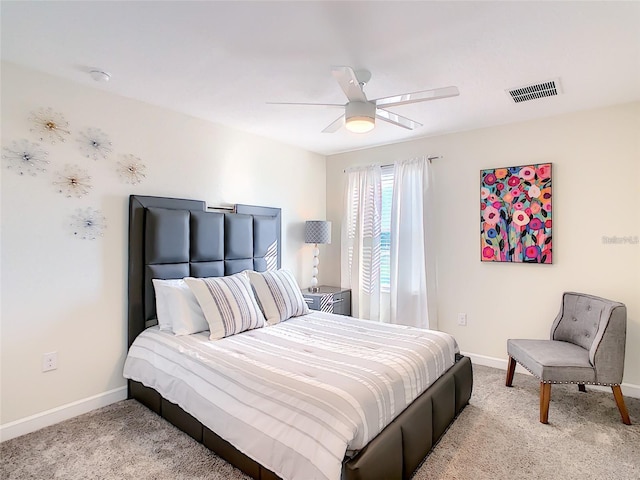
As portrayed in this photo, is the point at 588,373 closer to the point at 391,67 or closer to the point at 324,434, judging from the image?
the point at 324,434

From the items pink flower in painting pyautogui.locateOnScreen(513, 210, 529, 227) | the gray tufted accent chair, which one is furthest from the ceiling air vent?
the gray tufted accent chair

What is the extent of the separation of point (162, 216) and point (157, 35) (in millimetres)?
1380

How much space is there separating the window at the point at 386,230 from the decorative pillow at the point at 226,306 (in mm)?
1896

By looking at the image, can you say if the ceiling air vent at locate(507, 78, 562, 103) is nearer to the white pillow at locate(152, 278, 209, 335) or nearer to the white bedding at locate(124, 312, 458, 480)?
the white bedding at locate(124, 312, 458, 480)

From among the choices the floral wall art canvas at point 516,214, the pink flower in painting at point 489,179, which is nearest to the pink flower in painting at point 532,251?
the floral wall art canvas at point 516,214

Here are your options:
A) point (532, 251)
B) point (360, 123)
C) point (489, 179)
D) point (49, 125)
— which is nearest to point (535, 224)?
point (532, 251)

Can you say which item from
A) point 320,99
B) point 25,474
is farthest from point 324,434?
point 320,99

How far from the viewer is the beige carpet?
1958 millimetres

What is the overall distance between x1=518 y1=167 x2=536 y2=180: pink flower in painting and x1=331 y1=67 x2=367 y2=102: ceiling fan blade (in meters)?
2.01

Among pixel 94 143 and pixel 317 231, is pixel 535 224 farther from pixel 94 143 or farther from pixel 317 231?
pixel 94 143

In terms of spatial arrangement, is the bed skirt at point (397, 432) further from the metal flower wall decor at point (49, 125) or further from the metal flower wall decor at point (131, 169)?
the metal flower wall decor at point (49, 125)

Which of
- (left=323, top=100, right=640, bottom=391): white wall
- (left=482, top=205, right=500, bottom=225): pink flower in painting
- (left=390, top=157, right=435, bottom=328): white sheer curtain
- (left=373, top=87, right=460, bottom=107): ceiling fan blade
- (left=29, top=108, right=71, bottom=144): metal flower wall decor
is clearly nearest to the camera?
(left=373, top=87, right=460, bottom=107): ceiling fan blade

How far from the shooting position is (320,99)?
2871mm

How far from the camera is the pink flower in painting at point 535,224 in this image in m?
3.32
